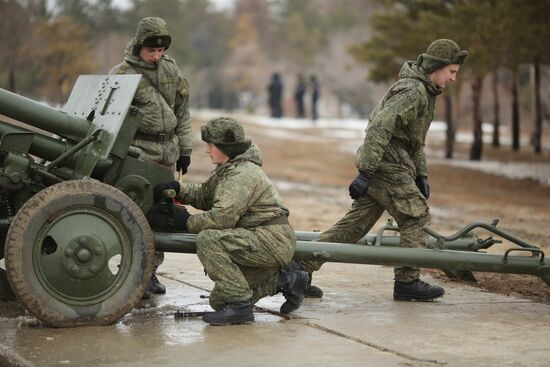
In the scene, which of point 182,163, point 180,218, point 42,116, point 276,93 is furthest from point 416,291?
point 276,93

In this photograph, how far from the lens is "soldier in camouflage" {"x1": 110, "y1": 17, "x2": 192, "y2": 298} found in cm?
798

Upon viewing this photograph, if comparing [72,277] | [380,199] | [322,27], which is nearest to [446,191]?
[380,199]

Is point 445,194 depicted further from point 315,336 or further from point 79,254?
point 79,254

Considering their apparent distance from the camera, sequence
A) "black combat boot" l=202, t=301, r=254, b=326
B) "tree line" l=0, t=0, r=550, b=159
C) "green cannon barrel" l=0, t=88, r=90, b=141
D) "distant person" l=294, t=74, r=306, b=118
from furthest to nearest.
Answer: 1. "distant person" l=294, t=74, r=306, b=118
2. "tree line" l=0, t=0, r=550, b=159
3. "green cannon barrel" l=0, t=88, r=90, b=141
4. "black combat boot" l=202, t=301, r=254, b=326

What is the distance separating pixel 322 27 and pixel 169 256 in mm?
100623

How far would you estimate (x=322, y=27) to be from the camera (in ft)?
360

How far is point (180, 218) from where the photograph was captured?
7320mm

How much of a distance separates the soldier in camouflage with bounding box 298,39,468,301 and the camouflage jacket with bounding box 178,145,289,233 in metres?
0.78

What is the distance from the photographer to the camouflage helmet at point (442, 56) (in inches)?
311

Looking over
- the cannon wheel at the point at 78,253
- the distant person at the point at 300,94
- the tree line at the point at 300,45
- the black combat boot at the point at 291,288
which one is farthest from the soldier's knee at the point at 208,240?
the distant person at the point at 300,94

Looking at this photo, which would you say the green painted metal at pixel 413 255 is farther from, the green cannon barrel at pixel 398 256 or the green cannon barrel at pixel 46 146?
the green cannon barrel at pixel 46 146

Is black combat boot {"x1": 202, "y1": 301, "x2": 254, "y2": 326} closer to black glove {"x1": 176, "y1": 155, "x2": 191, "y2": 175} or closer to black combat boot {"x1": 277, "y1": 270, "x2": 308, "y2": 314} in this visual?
black combat boot {"x1": 277, "y1": 270, "x2": 308, "y2": 314}

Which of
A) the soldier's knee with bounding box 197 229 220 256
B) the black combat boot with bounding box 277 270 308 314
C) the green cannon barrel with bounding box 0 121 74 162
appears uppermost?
the green cannon barrel with bounding box 0 121 74 162

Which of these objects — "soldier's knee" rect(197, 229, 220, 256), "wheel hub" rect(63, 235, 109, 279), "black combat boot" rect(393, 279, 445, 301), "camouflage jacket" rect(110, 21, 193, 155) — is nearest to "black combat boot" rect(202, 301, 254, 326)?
"soldier's knee" rect(197, 229, 220, 256)
